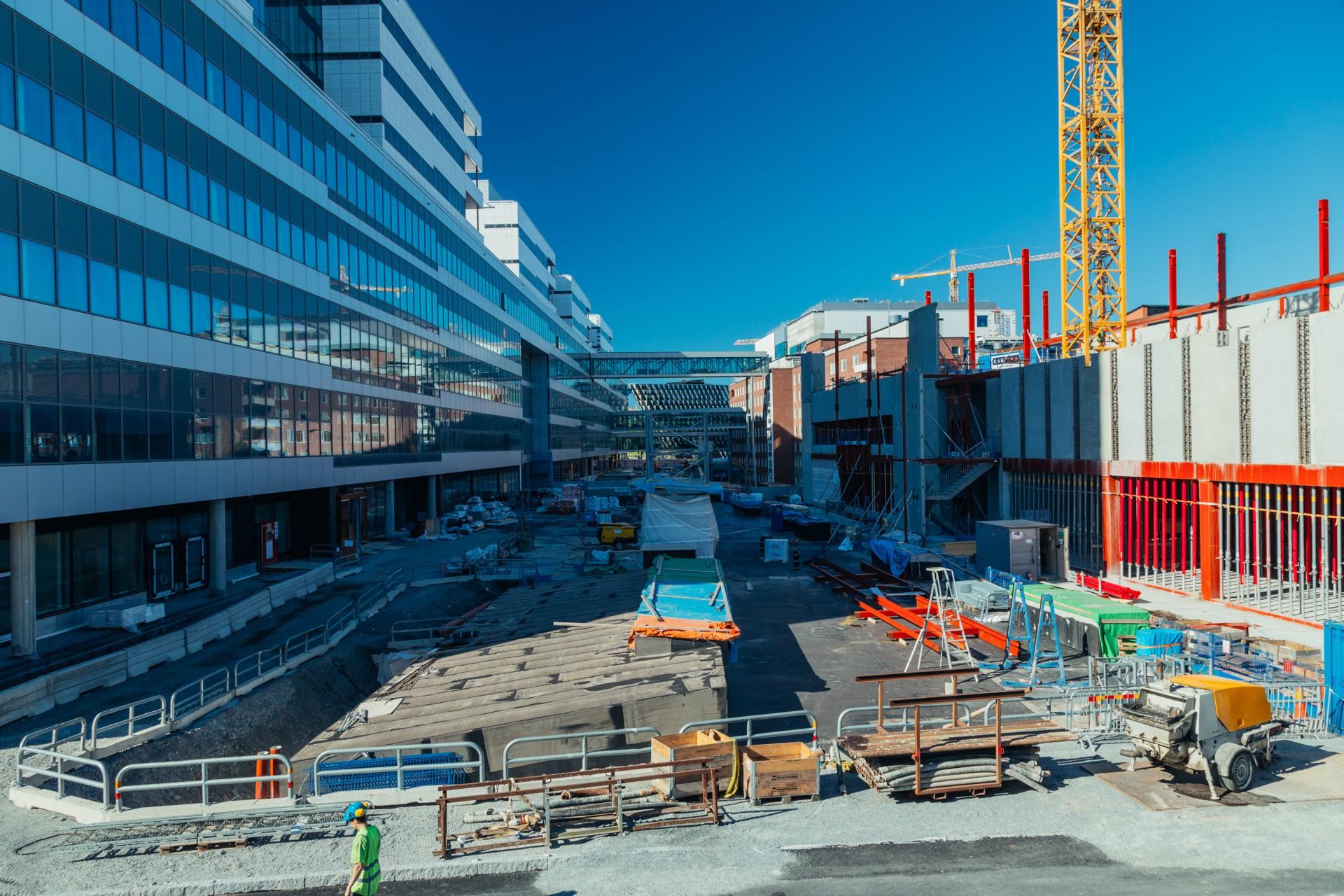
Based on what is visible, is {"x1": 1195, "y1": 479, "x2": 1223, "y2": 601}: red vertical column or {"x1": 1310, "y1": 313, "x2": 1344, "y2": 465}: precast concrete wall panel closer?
{"x1": 1310, "y1": 313, "x2": 1344, "y2": 465}: precast concrete wall panel

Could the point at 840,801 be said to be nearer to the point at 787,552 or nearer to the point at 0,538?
the point at 0,538

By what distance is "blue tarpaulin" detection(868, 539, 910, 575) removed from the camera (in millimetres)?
30453

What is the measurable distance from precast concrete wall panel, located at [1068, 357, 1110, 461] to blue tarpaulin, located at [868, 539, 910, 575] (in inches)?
338

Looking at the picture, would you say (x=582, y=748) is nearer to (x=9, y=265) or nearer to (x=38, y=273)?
(x=9, y=265)

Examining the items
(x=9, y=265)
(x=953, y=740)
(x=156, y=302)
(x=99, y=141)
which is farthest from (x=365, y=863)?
(x=99, y=141)

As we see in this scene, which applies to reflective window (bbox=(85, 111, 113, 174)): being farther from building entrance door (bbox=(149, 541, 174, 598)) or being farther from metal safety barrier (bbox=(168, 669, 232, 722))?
metal safety barrier (bbox=(168, 669, 232, 722))

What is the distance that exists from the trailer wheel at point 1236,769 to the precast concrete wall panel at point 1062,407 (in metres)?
23.5

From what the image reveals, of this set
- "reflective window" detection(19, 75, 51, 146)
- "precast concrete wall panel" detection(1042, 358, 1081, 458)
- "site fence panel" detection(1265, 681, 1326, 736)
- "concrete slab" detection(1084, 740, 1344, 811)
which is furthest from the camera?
"precast concrete wall panel" detection(1042, 358, 1081, 458)

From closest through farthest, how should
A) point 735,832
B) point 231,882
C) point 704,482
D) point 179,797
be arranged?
point 231,882
point 735,832
point 179,797
point 704,482

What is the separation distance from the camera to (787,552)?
120 feet

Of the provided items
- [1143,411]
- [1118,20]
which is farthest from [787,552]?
[1118,20]

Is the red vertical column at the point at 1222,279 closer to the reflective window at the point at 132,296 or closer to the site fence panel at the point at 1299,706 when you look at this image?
the site fence panel at the point at 1299,706

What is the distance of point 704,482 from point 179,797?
61.2 m

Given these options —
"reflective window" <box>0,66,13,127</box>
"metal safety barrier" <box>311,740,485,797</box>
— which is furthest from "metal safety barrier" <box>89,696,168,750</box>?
"reflective window" <box>0,66,13,127</box>
